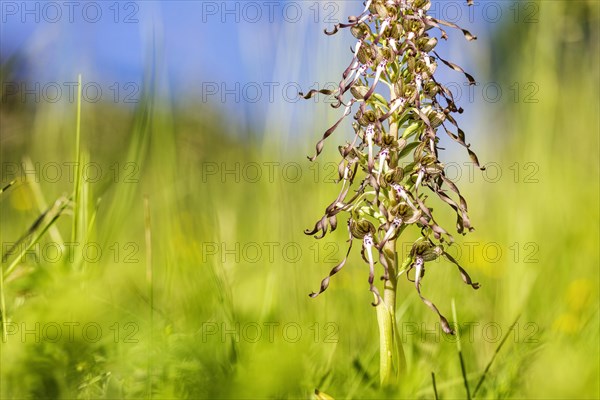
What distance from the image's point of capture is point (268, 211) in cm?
328

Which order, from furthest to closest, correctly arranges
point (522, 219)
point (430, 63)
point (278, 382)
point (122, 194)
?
point (522, 219), point (122, 194), point (430, 63), point (278, 382)

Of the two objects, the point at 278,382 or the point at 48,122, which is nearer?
the point at 278,382

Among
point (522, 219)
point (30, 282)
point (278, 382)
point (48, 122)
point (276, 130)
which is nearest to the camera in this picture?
point (278, 382)

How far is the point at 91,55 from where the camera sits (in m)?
3.60

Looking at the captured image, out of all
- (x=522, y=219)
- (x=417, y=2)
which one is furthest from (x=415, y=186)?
(x=522, y=219)

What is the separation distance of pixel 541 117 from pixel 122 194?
2.46 m

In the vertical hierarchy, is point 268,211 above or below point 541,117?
below

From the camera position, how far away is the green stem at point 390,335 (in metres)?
1.74

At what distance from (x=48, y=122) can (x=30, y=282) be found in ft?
10.0

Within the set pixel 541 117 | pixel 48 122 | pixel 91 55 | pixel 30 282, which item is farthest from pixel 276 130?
pixel 48 122

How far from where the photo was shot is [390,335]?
69.7 inches

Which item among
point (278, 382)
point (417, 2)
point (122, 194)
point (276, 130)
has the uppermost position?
point (417, 2)

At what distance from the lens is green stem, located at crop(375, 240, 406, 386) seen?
5.71 feet

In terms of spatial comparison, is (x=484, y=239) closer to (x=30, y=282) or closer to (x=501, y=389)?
(x=501, y=389)
